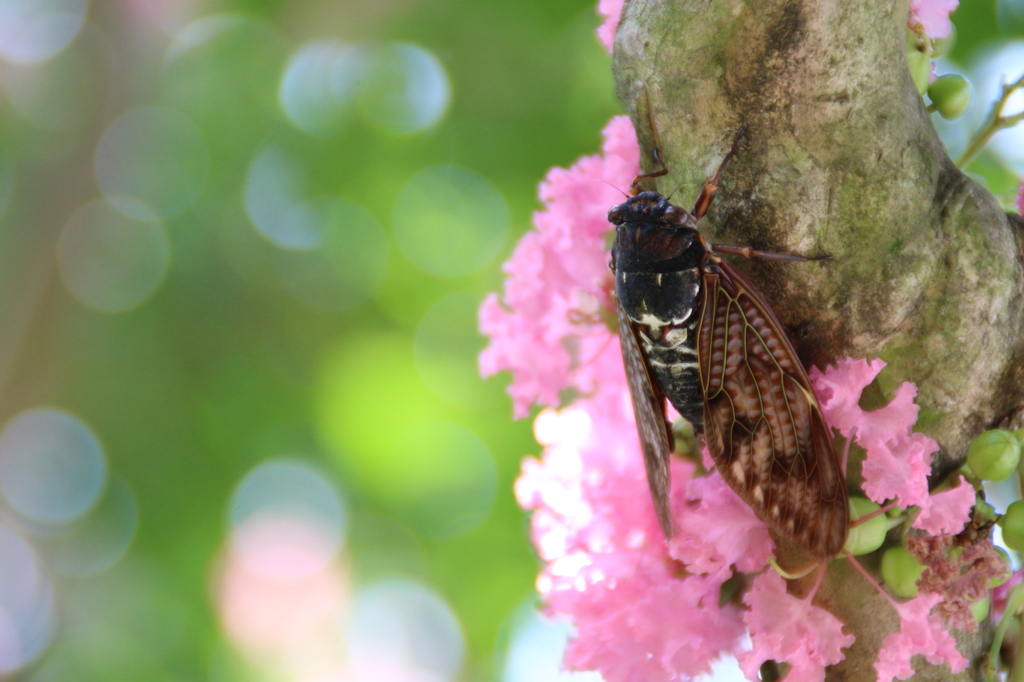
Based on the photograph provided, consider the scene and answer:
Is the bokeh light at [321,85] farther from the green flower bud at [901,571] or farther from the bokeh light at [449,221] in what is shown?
the green flower bud at [901,571]

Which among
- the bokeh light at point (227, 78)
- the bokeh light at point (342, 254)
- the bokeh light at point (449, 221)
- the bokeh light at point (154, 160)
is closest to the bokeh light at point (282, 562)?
the bokeh light at point (342, 254)

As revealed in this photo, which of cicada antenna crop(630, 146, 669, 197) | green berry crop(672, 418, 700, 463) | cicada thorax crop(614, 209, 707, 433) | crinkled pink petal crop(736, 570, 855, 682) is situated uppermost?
cicada antenna crop(630, 146, 669, 197)

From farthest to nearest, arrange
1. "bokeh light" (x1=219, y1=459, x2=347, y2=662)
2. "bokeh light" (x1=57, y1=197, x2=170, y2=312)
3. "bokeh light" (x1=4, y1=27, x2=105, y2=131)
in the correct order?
1. "bokeh light" (x1=219, y1=459, x2=347, y2=662)
2. "bokeh light" (x1=57, y1=197, x2=170, y2=312)
3. "bokeh light" (x1=4, y1=27, x2=105, y2=131)

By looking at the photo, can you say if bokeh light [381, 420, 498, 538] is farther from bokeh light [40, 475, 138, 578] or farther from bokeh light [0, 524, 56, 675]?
bokeh light [0, 524, 56, 675]

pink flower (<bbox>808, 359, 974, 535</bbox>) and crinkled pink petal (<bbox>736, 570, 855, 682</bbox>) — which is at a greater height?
pink flower (<bbox>808, 359, 974, 535</bbox>)

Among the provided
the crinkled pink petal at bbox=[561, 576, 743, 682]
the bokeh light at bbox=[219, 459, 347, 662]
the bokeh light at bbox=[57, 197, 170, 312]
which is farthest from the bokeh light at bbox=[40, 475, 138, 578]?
the crinkled pink petal at bbox=[561, 576, 743, 682]

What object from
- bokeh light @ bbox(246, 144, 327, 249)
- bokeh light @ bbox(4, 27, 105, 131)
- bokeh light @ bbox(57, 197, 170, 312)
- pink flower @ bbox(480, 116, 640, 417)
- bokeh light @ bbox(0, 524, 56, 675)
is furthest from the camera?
bokeh light @ bbox(246, 144, 327, 249)
